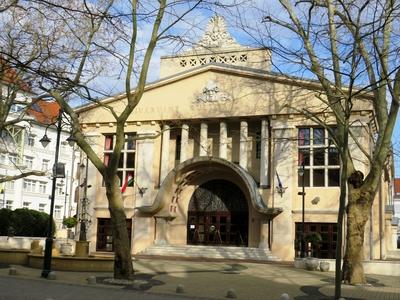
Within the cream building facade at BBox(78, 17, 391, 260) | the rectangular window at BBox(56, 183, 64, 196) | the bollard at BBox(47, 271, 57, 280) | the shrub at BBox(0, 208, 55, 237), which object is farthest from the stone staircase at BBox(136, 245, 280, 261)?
the rectangular window at BBox(56, 183, 64, 196)

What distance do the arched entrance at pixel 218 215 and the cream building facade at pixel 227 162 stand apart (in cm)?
7

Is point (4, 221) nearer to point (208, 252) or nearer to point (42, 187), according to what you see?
point (208, 252)

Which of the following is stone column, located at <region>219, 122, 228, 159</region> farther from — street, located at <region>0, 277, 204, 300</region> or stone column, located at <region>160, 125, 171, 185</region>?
street, located at <region>0, 277, 204, 300</region>

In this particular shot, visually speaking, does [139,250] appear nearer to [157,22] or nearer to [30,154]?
[157,22]

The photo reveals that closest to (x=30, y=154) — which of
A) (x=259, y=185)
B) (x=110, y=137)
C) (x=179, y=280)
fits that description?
(x=110, y=137)

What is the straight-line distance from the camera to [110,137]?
1580 inches

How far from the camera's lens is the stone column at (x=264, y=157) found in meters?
34.4

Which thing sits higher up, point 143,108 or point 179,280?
point 143,108

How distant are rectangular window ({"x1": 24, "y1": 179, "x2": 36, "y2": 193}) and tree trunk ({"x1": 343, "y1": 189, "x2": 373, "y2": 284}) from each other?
2203 inches

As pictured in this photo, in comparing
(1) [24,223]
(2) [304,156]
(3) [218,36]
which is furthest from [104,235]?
(3) [218,36]

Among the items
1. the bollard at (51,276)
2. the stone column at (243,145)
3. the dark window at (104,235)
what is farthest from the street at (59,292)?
the dark window at (104,235)

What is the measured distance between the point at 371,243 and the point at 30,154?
165 ft

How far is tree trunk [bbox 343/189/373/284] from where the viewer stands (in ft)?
64.1

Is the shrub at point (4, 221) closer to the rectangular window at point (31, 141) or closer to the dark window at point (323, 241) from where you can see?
the dark window at point (323, 241)
